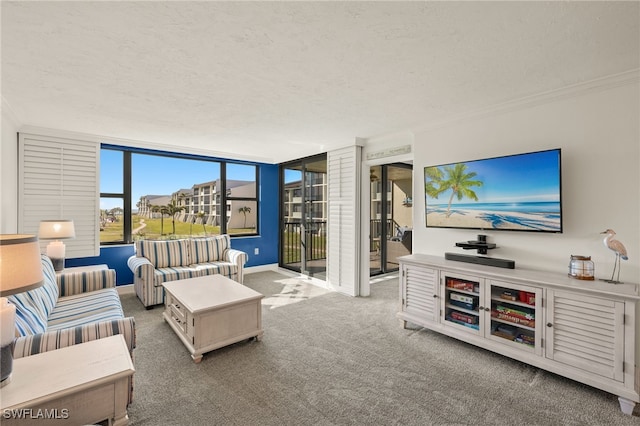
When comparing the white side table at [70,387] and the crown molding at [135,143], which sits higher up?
the crown molding at [135,143]

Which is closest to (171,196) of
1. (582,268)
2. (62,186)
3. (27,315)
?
(62,186)

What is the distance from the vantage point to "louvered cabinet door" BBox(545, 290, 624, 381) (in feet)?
6.27

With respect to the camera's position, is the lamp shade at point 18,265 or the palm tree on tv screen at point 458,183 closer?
the lamp shade at point 18,265

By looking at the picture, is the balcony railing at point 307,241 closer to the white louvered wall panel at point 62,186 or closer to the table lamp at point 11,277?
the white louvered wall panel at point 62,186

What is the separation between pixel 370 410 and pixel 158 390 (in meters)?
1.49

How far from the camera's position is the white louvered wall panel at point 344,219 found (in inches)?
166

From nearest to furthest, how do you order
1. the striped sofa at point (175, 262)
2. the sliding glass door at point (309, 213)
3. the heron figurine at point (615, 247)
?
the heron figurine at point (615, 247)
the striped sofa at point (175, 262)
the sliding glass door at point (309, 213)

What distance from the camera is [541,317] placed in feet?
7.25

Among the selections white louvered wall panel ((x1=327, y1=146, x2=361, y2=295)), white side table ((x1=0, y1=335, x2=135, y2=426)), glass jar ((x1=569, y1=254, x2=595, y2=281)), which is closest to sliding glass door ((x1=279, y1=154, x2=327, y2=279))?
white louvered wall panel ((x1=327, y1=146, x2=361, y2=295))

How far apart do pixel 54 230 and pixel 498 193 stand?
4733 millimetres

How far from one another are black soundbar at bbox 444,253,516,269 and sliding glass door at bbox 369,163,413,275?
2359 mm

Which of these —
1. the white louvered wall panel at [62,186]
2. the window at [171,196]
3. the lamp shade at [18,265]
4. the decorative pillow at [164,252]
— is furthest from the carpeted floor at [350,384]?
the window at [171,196]

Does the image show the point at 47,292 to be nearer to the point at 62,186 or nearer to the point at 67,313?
the point at 67,313

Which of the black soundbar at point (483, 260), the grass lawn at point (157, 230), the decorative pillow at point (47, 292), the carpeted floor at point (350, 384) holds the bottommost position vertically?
the carpeted floor at point (350, 384)
